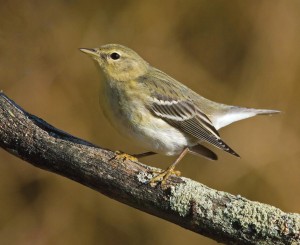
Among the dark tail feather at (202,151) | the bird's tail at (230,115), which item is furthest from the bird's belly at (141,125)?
the bird's tail at (230,115)

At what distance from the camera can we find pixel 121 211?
7000 mm

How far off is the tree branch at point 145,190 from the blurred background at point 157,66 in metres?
2.68

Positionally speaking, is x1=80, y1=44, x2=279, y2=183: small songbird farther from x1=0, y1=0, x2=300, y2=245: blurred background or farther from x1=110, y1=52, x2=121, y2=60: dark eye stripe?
x1=0, y1=0, x2=300, y2=245: blurred background

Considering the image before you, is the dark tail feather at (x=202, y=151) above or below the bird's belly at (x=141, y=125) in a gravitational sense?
above

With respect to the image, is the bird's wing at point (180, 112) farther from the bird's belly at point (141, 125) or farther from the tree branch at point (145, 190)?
the tree branch at point (145, 190)

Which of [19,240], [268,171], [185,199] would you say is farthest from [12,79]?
[185,199]

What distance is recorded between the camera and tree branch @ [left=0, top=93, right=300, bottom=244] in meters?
3.64

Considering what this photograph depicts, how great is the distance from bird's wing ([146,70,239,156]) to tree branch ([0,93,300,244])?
0.84m

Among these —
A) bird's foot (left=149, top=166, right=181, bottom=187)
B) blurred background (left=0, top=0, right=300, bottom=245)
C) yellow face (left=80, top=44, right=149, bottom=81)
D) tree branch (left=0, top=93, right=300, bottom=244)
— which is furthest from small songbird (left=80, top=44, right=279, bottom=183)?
→ blurred background (left=0, top=0, right=300, bottom=245)

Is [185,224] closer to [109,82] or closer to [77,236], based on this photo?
[109,82]

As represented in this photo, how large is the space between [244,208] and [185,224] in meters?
0.36

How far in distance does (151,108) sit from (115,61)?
1.73 feet

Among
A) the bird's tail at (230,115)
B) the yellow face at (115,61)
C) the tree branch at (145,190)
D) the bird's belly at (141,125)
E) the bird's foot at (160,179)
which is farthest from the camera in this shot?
the bird's tail at (230,115)

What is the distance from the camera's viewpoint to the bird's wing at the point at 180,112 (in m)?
4.92
